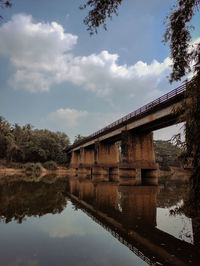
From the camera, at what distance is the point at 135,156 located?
2702 centimetres

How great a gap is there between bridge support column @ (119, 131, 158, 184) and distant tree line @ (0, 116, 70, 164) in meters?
43.7

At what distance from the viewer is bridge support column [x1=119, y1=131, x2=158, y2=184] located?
1016 inches

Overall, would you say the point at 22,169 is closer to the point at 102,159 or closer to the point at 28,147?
the point at 28,147

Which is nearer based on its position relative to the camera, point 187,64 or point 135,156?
point 187,64

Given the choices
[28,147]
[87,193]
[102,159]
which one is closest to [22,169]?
[28,147]

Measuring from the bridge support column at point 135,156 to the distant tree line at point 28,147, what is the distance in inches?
1720

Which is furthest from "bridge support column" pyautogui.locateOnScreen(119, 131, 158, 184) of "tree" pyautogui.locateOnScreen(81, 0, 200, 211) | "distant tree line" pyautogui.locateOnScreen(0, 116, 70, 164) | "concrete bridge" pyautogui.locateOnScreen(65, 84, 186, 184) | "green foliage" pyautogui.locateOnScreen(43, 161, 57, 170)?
"distant tree line" pyautogui.locateOnScreen(0, 116, 70, 164)

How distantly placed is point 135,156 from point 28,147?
5021 cm

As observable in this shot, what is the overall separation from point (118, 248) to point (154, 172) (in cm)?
2369

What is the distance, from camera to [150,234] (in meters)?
6.15

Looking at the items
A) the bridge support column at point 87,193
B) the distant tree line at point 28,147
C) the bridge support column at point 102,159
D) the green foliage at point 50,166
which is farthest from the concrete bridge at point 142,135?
the distant tree line at point 28,147

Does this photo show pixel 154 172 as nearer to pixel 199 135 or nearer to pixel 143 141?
pixel 143 141

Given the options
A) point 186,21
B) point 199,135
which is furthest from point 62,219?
point 186,21

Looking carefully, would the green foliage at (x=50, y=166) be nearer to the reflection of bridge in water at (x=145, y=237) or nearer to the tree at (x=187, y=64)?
the reflection of bridge in water at (x=145, y=237)
